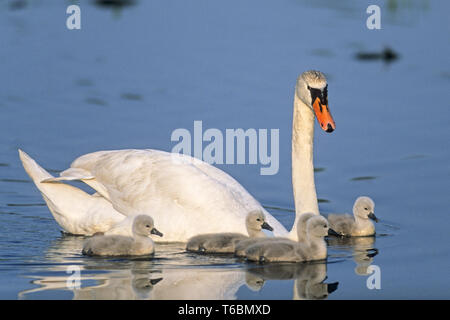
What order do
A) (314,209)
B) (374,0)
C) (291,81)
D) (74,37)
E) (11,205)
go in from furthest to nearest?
1. (374,0)
2. (74,37)
3. (291,81)
4. (11,205)
5. (314,209)

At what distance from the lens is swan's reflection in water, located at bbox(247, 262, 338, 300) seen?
11266mm

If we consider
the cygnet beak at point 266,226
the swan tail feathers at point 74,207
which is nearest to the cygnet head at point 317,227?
the cygnet beak at point 266,226

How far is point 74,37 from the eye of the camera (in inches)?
1062

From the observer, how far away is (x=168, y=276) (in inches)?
467

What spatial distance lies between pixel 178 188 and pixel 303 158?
4.90ft

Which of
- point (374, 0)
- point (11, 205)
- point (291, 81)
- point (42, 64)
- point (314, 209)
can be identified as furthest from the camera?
point (374, 0)

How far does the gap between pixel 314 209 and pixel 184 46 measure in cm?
1252

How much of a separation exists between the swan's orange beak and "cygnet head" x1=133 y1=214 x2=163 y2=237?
6.99 feet

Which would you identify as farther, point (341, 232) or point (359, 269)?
point (341, 232)

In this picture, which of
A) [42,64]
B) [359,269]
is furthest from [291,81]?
[359,269]

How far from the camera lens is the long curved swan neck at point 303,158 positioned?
1334cm

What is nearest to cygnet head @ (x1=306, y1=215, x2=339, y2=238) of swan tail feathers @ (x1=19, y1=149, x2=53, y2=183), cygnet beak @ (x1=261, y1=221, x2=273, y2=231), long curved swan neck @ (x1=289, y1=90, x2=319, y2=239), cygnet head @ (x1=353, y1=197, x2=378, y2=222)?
cygnet beak @ (x1=261, y1=221, x2=273, y2=231)

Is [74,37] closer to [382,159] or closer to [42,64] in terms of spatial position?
[42,64]

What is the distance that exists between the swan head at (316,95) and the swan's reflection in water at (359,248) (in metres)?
1.47
